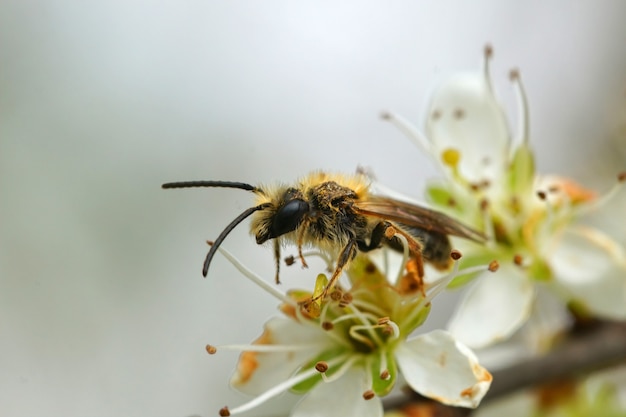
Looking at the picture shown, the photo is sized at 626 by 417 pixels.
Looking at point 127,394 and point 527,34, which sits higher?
point 527,34

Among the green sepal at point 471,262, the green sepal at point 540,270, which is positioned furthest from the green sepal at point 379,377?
the green sepal at point 540,270

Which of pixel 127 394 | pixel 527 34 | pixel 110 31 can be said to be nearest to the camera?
pixel 127 394

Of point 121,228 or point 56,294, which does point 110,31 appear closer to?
point 121,228


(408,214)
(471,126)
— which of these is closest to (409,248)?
(408,214)

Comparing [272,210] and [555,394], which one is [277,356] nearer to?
[272,210]

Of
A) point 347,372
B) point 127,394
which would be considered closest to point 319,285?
point 347,372

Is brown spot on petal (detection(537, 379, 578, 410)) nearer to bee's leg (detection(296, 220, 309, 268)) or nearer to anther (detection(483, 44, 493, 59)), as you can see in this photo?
anther (detection(483, 44, 493, 59))

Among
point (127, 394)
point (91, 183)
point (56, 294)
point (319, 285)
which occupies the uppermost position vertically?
point (319, 285)
